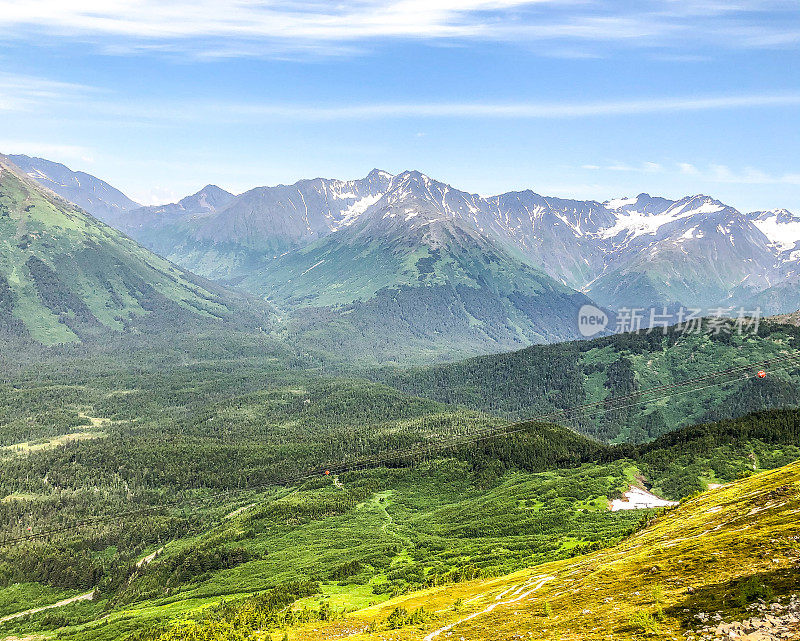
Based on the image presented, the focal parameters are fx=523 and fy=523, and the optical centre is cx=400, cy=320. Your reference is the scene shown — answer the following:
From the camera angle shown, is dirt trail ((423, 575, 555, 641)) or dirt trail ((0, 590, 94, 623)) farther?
dirt trail ((0, 590, 94, 623))

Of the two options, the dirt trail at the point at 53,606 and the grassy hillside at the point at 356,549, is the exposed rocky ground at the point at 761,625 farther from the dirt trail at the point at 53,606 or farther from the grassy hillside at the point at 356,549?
the dirt trail at the point at 53,606

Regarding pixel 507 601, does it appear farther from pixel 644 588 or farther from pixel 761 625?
pixel 761 625

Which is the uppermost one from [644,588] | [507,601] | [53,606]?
[644,588]

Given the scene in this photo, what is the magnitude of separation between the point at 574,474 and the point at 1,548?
202 metres

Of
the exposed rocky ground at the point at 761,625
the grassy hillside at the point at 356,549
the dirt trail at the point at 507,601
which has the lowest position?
the grassy hillside at the point at 356,549

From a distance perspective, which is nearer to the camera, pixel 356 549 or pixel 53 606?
pixel 356 549

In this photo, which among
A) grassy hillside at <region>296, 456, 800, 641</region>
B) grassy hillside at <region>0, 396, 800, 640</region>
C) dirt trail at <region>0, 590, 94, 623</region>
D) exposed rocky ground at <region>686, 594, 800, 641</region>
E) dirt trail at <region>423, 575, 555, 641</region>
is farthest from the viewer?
dirt trail at <region>0, 590, 94, 623</region>

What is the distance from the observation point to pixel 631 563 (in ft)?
195

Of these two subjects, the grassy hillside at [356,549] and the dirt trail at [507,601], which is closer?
the dirt trail at [507,601]

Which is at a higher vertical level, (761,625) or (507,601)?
(761,625)

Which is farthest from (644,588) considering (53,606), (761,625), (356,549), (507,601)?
(53,606)

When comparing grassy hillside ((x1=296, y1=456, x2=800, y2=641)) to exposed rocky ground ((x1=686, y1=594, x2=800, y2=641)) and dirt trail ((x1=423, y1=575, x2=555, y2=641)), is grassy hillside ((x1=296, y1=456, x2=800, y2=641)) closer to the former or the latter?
dirt trail ((x1=423, y1=575, x2=555, y2=641))

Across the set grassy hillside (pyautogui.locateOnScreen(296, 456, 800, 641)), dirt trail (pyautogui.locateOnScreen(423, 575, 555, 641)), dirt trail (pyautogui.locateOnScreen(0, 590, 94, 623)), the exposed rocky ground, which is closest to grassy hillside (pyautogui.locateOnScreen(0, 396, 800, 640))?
dirt trail (pyautogui.locateOnScreen(0, 590, 94, 623))

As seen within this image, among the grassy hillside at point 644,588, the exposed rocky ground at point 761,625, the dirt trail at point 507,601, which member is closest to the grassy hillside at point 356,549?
the grassy hillside at point 644,588
